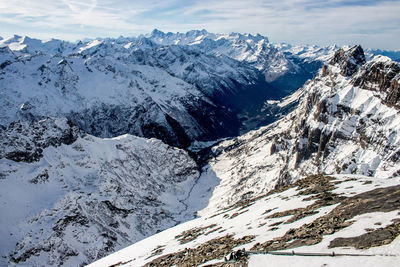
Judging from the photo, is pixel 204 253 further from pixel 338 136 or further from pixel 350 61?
pixel 350 61

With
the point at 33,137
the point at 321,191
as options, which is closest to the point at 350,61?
the point at 321,191

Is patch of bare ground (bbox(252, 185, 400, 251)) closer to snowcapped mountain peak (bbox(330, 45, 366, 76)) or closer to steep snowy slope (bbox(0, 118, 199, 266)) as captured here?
steep snowy slope (bbox(0, 118, 199, 266))

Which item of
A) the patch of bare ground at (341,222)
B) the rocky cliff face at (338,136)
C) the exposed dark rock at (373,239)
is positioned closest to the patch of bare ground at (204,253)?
the patch of bare ground at (341,222)

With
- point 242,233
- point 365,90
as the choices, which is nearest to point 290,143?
point 365,90

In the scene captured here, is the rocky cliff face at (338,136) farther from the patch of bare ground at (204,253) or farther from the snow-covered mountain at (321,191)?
the patch of bare ground at (204,253)

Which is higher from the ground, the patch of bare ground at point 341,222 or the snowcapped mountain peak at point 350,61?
the snowcapped mountain peak at point 350,61

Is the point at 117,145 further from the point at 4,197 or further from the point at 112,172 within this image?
the point at 4,197

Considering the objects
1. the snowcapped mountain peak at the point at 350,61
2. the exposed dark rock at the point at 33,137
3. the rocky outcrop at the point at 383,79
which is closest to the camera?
the rocky outcrop at the point at 383,79
